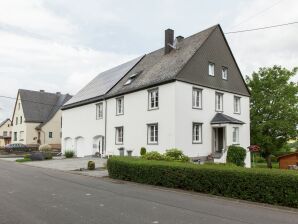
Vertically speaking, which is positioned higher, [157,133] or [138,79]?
[138,79]

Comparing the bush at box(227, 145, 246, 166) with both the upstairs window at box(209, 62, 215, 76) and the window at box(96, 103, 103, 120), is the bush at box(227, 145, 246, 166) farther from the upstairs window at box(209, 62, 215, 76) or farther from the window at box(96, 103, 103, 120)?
the window at box(96, 103, 103, 120)

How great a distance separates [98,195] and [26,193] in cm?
251

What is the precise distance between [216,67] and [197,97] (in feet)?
12.5

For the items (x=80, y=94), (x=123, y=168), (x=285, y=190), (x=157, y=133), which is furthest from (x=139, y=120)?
(x=285, y=190)

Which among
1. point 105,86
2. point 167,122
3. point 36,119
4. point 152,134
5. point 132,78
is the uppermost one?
point 132,78

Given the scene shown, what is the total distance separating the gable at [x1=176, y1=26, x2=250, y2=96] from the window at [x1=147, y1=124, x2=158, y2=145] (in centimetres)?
436

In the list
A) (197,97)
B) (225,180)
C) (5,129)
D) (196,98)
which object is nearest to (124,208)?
(225,180)

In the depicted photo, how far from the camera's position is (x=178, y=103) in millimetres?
22984

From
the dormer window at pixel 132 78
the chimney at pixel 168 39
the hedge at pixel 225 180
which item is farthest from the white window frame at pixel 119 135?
the hedge at pixel 225 180

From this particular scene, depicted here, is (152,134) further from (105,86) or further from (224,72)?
(105,86)

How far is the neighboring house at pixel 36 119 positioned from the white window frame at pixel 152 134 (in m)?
31.4

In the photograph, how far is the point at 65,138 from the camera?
38906mm

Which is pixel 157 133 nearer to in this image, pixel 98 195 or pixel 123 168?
pixel 123 168

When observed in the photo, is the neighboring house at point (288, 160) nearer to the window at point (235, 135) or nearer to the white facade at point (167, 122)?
the white facade at point (167, 122)
